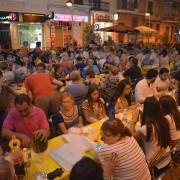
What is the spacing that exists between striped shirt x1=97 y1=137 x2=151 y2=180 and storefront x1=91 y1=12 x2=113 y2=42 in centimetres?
1911

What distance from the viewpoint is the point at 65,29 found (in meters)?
19.2

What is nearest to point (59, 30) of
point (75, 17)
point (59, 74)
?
point (75, 17)

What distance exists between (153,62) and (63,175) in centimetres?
969

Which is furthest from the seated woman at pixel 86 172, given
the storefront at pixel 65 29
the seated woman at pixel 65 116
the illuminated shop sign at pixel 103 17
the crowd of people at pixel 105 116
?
the illuminated shop sign at pixel 103 17

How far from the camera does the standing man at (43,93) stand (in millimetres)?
5941

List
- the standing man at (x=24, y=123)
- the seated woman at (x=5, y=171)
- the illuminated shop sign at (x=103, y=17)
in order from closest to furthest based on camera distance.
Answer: the seated woman at (x=5, y=171) → the standing man at (x=24, y=123) → the illuminated shop sign at (x=103, y=17)

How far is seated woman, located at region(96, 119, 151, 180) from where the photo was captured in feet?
8.93

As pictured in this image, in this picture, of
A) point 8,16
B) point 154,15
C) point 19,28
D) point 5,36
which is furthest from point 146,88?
point 154,15

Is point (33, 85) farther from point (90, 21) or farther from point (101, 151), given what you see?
point (90, 21)

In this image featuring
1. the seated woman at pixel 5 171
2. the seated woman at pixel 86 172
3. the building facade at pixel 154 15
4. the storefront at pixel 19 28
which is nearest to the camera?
the seated woman at pixel 86 172

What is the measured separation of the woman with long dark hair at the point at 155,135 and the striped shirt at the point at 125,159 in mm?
613

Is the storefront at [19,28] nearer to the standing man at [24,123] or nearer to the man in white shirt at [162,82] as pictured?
the man in white shirt at [162,82]

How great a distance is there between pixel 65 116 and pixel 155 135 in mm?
1585

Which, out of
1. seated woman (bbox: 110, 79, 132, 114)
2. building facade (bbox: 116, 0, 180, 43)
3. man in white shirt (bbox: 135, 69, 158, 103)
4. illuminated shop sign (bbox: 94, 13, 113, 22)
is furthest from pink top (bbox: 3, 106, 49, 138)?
building facade (bbox: 116, 0, 180, 43)
